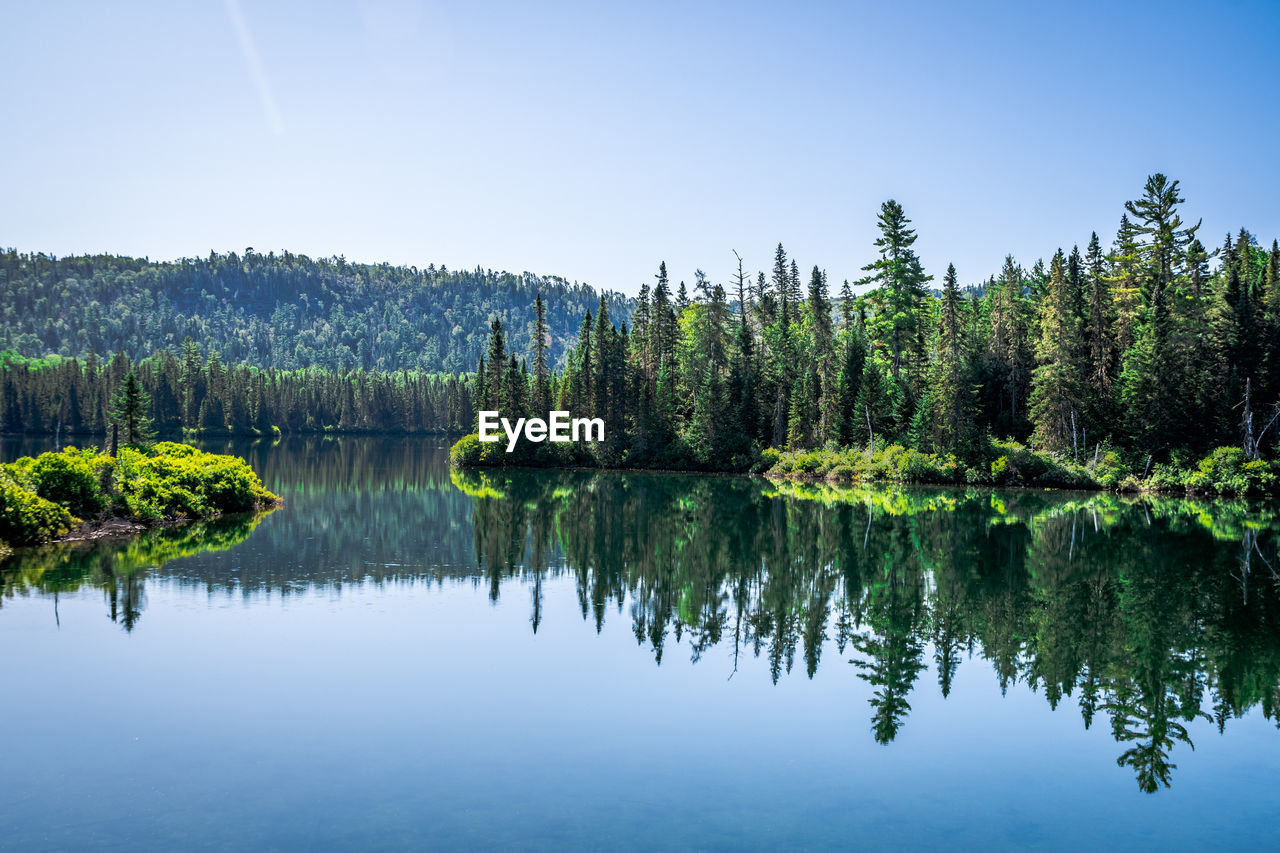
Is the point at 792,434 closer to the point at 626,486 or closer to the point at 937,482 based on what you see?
the point at 937,482

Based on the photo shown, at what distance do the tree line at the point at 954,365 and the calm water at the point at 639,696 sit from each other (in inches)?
1260

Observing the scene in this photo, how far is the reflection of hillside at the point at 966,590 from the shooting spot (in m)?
17.2

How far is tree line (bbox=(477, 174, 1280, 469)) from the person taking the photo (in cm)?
6203

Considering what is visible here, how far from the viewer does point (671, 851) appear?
414 inches

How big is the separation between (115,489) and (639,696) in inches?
1156

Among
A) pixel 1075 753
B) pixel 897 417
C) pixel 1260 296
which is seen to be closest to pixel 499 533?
pixel 1075 753

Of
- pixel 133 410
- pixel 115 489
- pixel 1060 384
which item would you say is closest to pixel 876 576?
pixel 115 489

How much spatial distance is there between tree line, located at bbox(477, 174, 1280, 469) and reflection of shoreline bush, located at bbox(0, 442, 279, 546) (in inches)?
1775

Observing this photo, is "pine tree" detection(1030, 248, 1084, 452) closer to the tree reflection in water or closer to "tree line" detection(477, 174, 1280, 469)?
"tree line" detection(477, 174, 1280, 469)

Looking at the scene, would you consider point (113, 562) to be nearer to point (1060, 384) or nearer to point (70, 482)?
point (70, 482)

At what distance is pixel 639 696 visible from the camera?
16703 millimetres

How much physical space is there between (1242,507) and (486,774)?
5077cm

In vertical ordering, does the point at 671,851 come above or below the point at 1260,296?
below

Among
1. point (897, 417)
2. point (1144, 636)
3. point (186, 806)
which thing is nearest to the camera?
point (186, 806)
